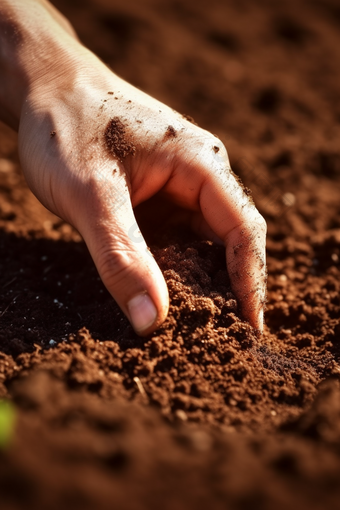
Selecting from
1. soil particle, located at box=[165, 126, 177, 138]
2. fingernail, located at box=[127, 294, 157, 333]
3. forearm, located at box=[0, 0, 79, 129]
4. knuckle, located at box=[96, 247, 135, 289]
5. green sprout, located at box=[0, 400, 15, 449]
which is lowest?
green sprout, located at box=[0, 400, 15, 449]

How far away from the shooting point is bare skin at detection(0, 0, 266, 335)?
57.5 inches

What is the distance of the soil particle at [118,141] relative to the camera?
163 centimetres

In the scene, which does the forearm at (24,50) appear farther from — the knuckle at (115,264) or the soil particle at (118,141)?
the knuckle at (115,264)

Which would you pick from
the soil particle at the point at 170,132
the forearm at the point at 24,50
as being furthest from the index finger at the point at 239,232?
the forearm at the point at 24,50

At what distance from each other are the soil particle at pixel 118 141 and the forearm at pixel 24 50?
1.43 feet

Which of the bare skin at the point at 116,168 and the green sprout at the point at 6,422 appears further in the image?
the bare skin at the point at 116,168

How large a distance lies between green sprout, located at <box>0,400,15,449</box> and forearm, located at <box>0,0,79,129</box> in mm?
1291

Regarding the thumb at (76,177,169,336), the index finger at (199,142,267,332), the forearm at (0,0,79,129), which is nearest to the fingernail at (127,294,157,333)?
the thumb at (76,177,169,336)

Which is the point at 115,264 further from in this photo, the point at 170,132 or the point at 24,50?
the point at 24,50

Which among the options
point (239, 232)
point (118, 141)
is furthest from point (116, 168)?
point (239, 232)

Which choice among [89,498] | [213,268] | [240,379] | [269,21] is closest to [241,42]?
[269,21]

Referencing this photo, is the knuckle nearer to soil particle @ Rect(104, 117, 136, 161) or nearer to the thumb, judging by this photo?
the thumb

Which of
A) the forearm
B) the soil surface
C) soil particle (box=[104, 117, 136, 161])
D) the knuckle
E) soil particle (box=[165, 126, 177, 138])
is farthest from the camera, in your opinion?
the forearm

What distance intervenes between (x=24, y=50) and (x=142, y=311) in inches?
51.6
